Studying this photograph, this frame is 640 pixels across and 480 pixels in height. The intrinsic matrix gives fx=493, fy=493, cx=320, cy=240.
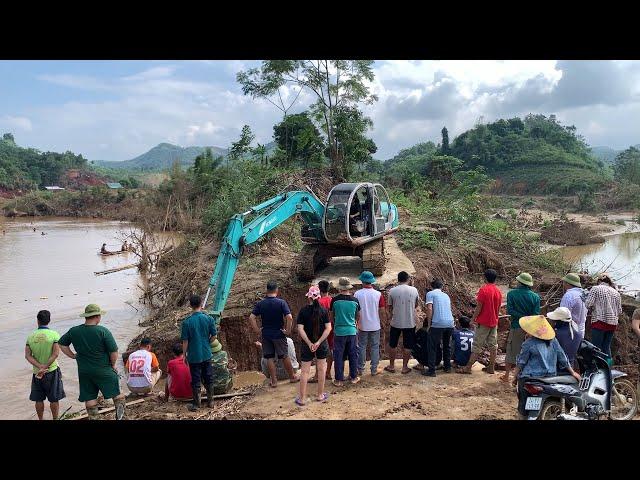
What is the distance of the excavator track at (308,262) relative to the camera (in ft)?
36.9

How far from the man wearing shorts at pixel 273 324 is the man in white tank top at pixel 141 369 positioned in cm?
170

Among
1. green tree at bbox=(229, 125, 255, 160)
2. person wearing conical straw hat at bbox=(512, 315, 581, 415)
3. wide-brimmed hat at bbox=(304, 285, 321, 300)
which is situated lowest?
person wearing conical straw hat at bbox=(512, 315, 581, 415)

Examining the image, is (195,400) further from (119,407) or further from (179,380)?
(119,407)

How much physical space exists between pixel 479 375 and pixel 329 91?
832 inches

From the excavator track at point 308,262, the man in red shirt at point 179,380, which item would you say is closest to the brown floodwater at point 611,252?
the excavator track at point 308,262

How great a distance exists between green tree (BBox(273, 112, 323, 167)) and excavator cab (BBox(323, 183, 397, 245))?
15.3m

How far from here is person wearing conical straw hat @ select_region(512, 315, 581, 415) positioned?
531 cm

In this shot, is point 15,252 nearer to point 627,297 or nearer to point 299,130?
point 299,130

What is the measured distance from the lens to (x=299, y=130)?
27516 mm

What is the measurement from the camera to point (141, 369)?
282 inches

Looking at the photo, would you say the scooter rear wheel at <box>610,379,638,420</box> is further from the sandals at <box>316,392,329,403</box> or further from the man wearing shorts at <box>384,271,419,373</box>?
the sandals at <box>316,392,329,403</box>

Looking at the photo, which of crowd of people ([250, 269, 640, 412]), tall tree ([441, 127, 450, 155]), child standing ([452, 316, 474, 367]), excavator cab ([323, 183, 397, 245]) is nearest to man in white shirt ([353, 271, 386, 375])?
crowd of people ([250, 269, 640, 412])

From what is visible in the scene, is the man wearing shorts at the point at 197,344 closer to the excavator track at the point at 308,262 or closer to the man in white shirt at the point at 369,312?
the man in white shirt at the point at 369,312
